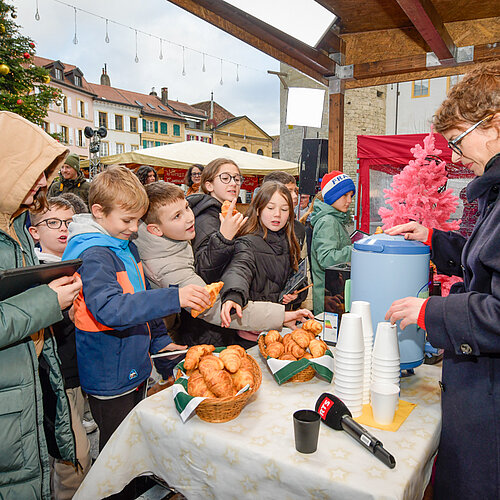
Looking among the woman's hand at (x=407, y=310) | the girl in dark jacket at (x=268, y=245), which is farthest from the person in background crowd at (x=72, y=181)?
the woman's hand at (x=407, y=310)

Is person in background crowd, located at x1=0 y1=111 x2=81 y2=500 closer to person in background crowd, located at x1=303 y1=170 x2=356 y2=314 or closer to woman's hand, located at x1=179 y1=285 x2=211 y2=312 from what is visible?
woman's hand, located at x1=179 y1=285 x2=211 y2=312

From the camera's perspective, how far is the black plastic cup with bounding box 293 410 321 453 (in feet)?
3.52

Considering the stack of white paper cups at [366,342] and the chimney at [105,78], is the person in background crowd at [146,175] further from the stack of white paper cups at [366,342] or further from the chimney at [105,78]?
the chimney at [105,78]

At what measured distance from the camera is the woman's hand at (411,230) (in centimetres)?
165

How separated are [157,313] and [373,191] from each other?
494cm

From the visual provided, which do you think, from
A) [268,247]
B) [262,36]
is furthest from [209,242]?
[262,36]

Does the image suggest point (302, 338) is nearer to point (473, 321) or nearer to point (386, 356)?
point (386, 356)

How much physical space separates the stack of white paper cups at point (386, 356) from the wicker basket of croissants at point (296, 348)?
1.05 feet

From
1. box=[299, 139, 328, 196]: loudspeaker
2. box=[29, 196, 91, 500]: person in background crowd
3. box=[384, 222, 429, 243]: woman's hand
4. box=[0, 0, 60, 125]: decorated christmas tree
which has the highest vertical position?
box=[0, 0, 60, 125]: decorated christmas tree

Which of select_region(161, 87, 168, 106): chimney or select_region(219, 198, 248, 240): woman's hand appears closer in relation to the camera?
select_region(219, 198, 248, 240): woman's hand

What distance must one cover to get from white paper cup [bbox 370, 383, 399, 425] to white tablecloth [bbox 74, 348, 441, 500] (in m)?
0.04

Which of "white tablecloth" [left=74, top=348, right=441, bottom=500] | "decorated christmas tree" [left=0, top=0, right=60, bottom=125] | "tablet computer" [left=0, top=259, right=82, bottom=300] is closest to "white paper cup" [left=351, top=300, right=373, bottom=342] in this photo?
"white tablecloth" [left=74, top=348, right=441, bottom=500]

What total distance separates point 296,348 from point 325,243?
168 centimetres

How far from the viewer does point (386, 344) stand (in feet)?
4.09
